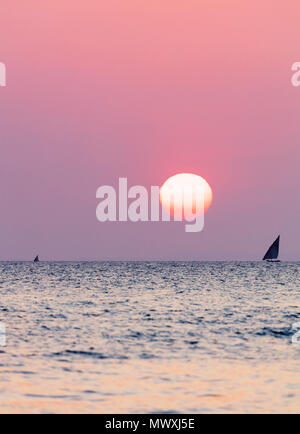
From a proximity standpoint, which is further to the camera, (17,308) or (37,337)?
(17,308)

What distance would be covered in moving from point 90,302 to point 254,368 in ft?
148

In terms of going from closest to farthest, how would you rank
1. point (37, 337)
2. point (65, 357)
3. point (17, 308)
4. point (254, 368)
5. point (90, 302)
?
point (254, 368) → point (65, 357) → point (37, 337) → point (17, 308) → point (90, 302)

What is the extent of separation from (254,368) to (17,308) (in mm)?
38220

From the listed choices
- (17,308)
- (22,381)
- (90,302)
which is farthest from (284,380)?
Result: (90,302)

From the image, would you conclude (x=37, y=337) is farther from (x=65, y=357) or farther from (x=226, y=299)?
(x=226, y=299)

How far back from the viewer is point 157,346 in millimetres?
36281

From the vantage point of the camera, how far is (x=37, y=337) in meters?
39.9

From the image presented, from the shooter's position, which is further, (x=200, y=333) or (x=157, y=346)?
(x=200, y=333)
